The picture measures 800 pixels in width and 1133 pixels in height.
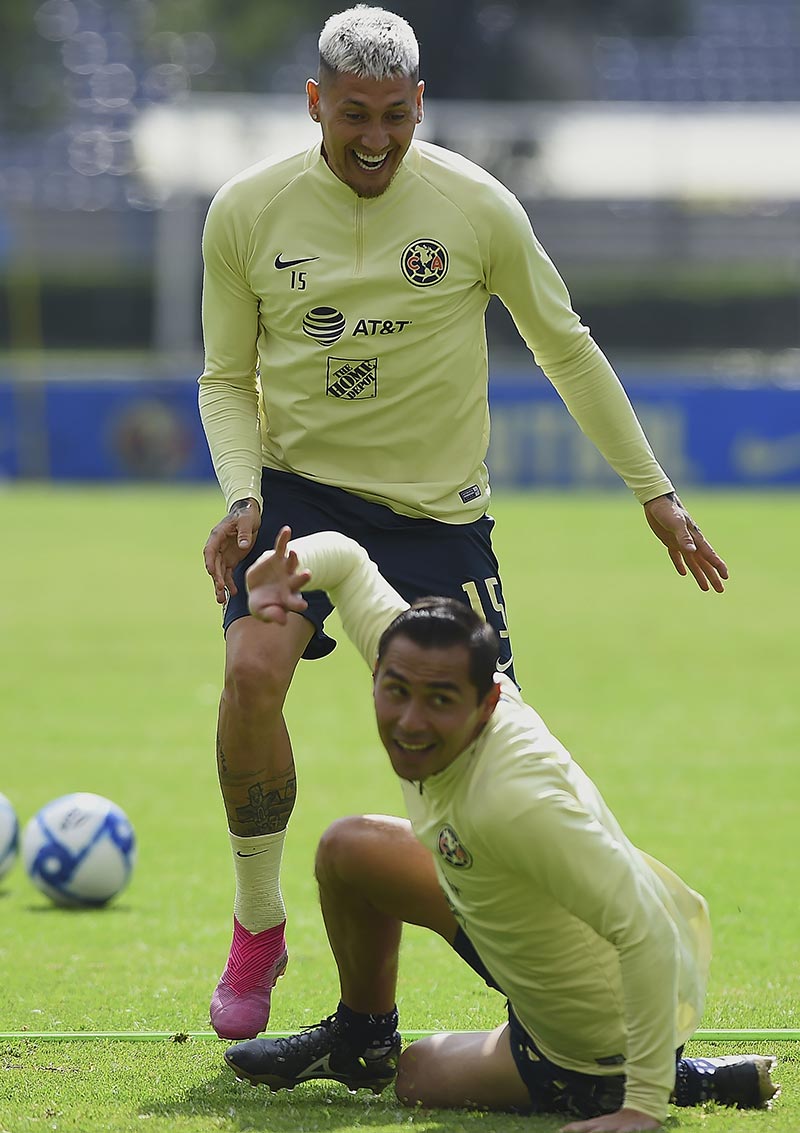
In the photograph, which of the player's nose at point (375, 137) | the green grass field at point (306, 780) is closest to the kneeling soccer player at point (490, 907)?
the green grass field at point (306, 780)

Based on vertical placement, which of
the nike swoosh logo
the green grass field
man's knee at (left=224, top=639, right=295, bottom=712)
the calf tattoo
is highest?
the nike swoosh logo

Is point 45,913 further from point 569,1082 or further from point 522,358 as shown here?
point 522,358

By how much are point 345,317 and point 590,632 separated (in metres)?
9.42

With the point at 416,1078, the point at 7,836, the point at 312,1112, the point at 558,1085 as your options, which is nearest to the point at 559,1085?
the point at 558,1085

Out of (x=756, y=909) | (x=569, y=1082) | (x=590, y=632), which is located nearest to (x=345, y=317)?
(x=569, y=1082)

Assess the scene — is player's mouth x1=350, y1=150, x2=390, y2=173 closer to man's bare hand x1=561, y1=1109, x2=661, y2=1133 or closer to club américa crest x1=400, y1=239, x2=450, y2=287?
club américa crest x1=400, y1=239, x2=450, y2=287

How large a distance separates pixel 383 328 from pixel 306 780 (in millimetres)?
4370

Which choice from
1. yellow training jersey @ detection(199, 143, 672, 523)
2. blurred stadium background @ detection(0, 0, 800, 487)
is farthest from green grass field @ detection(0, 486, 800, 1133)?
blurred stadium background @ detection(0, 0, 800, 487)

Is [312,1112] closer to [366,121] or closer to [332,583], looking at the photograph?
[332,583]

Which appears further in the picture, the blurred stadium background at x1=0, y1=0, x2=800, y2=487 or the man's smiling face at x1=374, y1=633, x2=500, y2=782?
the blurred stadium background at x1=0, y1=0, x2=800, y2=487

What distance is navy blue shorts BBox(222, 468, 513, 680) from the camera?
466 cm

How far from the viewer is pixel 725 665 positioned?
12156 mm

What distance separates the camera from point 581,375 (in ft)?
15.6

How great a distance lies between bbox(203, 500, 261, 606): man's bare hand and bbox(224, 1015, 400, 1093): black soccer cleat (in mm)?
1065
